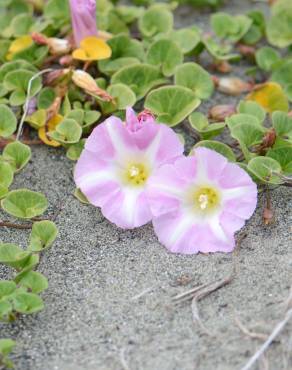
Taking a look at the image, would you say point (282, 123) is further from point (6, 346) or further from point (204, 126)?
point (6, 346)

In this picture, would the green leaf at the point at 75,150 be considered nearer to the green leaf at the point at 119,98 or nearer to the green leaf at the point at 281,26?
the green leaf at the point at 119,98

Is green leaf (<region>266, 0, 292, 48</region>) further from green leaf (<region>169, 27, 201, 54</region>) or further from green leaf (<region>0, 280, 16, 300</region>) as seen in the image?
green leaf (<region>0, 280, 16, 300</region>)

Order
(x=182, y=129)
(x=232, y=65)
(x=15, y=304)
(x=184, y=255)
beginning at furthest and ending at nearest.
→ (x=232, y=65) → (x=182, y=129) → (x=184, y=255) → (x=15, y=304)

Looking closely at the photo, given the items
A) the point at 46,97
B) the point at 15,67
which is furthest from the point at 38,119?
the point at 15,67

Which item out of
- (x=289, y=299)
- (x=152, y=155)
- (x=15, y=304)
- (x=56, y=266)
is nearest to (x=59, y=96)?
(x=152, y=155)

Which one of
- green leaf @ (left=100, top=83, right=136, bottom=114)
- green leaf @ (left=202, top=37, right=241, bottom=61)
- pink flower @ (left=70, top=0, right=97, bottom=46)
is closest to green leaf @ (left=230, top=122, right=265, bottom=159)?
green leaf @ (left=100, top=83, right=136, bottom=114)

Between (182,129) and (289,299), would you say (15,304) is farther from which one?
(182,129)
